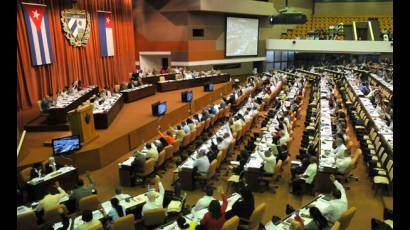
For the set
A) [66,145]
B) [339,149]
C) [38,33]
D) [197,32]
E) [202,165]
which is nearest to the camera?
[202,165]

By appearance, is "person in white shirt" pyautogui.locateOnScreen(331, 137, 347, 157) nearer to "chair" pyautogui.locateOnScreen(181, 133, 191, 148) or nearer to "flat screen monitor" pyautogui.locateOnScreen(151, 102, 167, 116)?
"chair" pyautogui.locateOnScreen(181, 133, 191, 148)

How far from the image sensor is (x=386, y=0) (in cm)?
3412

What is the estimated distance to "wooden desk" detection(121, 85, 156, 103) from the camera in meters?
16.7

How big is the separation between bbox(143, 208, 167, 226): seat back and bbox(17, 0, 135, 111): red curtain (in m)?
9.60

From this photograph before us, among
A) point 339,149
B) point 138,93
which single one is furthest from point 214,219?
point 138,93

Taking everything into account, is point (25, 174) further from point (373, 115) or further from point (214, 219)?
point (373, 115)

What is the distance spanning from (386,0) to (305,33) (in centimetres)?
893

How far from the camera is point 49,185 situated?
8344 millimetres

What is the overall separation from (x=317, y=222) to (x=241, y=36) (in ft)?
77.9

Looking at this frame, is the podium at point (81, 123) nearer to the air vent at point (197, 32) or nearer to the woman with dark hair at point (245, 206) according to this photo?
the woman with dark hair at point (245, 206)

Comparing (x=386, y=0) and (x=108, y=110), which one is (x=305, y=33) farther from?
(x=108, y=110)

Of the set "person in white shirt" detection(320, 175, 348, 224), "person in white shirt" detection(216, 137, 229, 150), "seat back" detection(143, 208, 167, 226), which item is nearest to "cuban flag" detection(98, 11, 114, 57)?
"person in white shirt" detection(216, 137, 229, 150)
